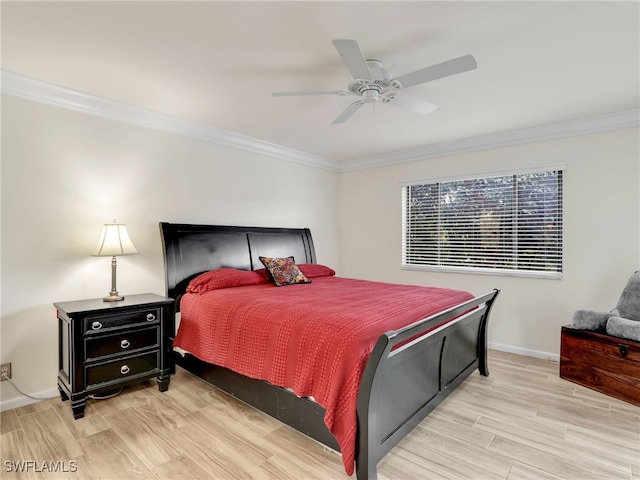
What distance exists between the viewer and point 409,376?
2.11 metres

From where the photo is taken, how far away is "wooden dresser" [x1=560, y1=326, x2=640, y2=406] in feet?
9.00

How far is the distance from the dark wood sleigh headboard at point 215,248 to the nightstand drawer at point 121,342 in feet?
1.86

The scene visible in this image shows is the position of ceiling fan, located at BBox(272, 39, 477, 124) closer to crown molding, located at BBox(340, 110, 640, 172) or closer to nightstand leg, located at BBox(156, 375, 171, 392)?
crown molding, located at BBox(340, 110, 640, 172)

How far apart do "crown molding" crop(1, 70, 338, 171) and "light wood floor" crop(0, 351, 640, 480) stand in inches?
93.6

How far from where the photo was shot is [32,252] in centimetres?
271

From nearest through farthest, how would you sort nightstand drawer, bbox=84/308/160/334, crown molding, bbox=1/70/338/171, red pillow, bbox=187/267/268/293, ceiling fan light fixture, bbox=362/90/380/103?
1. ceiling fan light fixture, bbox=362/90/380/103
2. nightstand drawer, bbox=84/308/160/334
3. crown molding, bbox=1/70/338/171
4. red pillow, bbox=187/267/268/293

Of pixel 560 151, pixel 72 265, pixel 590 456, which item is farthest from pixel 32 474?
pixel 560 151

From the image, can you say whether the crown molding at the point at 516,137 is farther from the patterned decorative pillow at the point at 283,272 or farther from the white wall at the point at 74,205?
the white wall at the point at 74,205

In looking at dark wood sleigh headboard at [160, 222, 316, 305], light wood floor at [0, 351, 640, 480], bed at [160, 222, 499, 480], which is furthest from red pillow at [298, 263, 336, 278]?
light wood floor at [0, 351, 640, 480]

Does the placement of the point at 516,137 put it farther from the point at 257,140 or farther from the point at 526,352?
the point at 257,140

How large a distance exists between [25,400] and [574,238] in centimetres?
511

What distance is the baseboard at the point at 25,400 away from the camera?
2.57m

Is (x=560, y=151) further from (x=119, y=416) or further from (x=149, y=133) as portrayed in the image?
(x=119, y=416)

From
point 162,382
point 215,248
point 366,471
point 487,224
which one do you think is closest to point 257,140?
point 215,248
